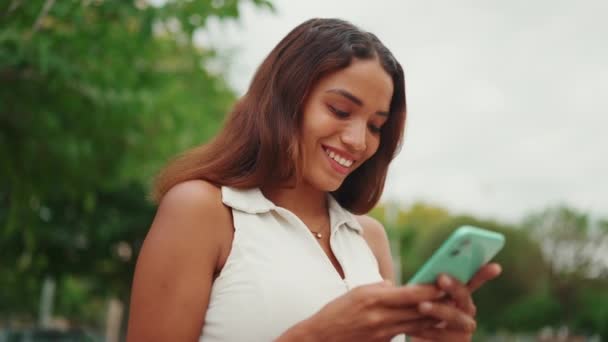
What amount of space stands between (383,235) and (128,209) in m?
14.5

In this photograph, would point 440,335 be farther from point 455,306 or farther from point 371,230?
point 371,230

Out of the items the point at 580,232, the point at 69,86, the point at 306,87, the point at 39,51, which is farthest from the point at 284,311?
the point at 580,232

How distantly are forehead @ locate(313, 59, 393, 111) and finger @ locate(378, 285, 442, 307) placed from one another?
27.6 inches

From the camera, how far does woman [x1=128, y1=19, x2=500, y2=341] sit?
1861mm

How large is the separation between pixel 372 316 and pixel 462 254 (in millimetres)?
254

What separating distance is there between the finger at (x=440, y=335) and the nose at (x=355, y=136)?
0.61m

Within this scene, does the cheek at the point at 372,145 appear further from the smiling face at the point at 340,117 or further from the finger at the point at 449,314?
the finger at the point at 449,314

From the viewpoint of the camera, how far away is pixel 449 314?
1.75 metres

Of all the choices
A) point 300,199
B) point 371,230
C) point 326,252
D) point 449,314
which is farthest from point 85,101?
point 449,314

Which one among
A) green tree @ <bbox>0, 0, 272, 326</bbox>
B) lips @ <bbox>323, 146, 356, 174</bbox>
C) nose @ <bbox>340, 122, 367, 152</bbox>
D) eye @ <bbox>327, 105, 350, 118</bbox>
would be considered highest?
eye @ <bbox>327, 105, 350, 118</bbox>

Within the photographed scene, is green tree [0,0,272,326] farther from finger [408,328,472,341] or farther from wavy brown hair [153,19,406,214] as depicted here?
finger [408,328,472,341]

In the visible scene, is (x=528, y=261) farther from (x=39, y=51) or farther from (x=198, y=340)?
(x=198, y=340)

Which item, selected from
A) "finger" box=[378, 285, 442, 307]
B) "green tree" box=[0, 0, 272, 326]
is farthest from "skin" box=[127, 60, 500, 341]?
"green tree" box=[0, 0, 272, 326]

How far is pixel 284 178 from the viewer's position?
7.66 ft
